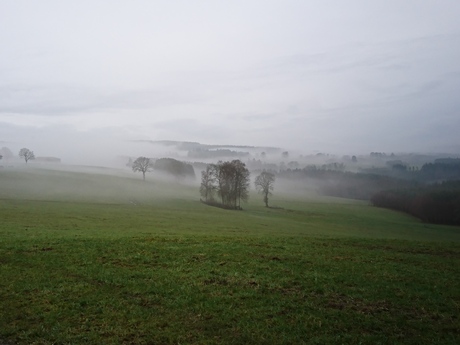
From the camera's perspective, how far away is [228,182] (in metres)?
91.0

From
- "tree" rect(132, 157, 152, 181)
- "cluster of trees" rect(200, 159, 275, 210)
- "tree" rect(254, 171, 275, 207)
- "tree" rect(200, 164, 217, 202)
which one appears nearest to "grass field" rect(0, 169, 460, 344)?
"cluster of trees" rect(200, 159, 275, 210)

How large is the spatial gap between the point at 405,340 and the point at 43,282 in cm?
1331

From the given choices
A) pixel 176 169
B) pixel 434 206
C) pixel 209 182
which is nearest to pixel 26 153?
pixel 176 169

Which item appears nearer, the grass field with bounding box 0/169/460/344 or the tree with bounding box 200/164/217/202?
the grass field with bounding box 0/169/460/344

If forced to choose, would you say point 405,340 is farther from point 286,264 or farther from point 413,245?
point 413,245

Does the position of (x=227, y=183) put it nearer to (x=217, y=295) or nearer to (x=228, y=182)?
(x=228, y=182)

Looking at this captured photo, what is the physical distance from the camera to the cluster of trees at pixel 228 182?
89.6 metres

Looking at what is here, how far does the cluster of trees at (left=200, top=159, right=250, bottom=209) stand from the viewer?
89.6 metres

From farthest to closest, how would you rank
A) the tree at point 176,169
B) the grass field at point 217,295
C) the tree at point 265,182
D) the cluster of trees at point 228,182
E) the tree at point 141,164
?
the tree at point 176,169 → the tree at point 141,164 → the tree at point 265,182 → the cluster of trees at point 228,182 → the grass field at point 217,295

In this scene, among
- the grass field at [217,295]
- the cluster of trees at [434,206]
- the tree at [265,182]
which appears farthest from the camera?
the tree at [265,182]

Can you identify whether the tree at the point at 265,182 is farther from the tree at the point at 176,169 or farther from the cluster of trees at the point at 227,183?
the tree at the point at 176,169

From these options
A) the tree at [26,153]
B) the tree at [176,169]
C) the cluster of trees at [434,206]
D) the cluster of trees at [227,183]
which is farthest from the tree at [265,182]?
the tree at [26,153]

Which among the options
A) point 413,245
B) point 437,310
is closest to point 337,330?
point 437,310

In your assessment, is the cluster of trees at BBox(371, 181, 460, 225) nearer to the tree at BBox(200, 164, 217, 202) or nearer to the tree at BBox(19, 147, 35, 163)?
the tree at BBox(200, 164, 217, 202)
